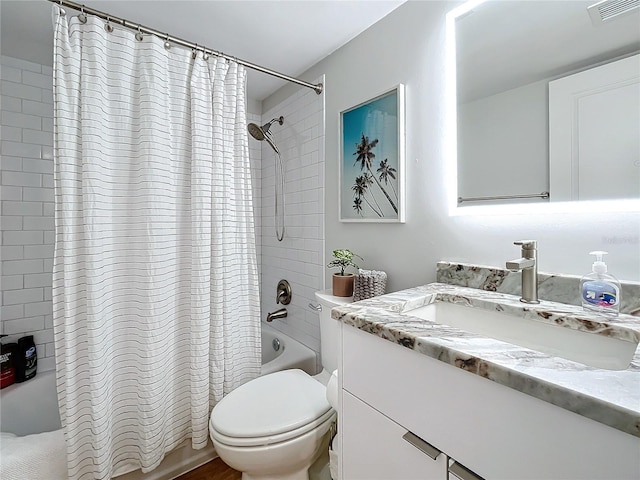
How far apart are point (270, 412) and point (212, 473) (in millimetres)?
648

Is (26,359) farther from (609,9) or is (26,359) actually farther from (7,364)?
(609,9)

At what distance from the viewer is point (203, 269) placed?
4.42ft

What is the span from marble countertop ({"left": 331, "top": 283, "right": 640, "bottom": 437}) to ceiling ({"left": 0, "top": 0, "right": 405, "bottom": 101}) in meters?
1.32

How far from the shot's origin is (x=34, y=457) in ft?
3.61

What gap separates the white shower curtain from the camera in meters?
1.11

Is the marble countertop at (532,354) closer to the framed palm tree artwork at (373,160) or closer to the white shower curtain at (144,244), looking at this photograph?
→ the framed palm tree artwork at (373,160)

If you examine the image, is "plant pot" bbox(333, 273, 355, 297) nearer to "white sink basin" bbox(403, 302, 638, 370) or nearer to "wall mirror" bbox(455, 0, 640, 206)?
"white sink basin" bbox(403, 302, 638, 370)

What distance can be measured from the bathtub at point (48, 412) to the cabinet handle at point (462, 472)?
1.21m

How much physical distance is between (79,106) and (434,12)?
55.2 inches

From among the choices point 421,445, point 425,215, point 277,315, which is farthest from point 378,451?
point 277,315

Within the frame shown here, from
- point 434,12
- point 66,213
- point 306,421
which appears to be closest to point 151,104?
point 66,213

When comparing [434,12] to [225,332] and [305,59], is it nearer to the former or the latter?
[305,59]

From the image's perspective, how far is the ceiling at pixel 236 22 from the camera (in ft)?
4.48

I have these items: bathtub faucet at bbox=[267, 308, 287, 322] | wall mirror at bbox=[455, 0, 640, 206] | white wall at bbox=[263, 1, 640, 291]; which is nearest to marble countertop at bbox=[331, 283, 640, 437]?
white wall at bbox=[263, 1, 640, 291]
